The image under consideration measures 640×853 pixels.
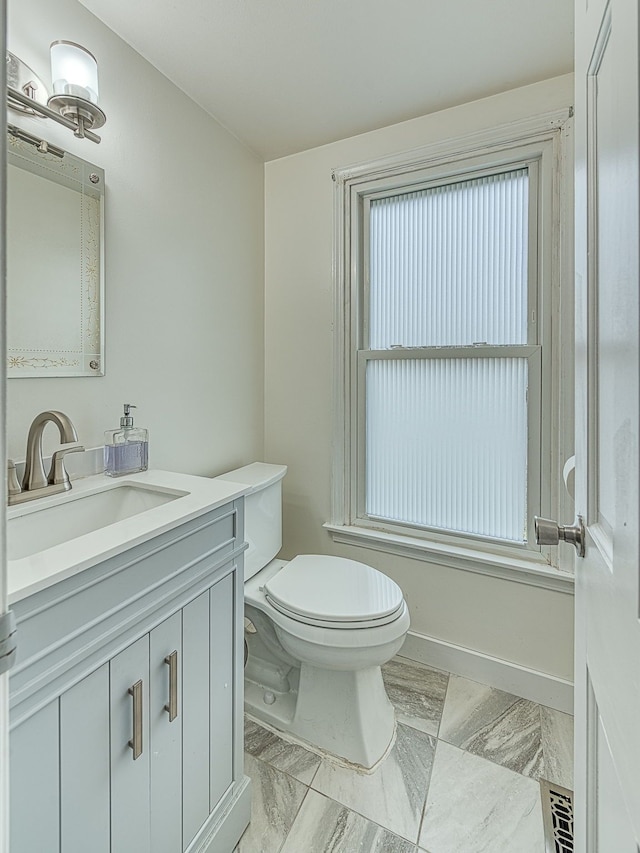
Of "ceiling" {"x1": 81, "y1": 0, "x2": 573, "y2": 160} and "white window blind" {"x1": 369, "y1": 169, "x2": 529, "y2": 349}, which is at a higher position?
"ceiling" {"x1": 81, "y1": 0, "x2": 573, "y2": 160}

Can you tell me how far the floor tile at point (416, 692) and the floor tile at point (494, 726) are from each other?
3cm

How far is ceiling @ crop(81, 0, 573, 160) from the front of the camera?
1275 mm

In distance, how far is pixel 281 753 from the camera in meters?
1.43

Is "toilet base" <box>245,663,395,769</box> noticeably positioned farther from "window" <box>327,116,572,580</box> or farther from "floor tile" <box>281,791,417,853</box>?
"window" <box>327,116,572,580</box>

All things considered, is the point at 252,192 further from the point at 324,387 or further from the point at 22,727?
the point at 22,727

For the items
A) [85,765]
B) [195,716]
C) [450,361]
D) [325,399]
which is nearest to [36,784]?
[85,765]

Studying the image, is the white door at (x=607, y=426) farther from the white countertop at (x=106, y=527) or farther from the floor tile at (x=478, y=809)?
the white countertop at (x=106, y=527)

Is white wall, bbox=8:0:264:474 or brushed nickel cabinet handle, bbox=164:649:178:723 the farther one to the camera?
white wall, bbox=8:0:264:474

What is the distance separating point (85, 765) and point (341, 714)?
36.7 inches

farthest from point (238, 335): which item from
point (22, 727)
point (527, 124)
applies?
point (22, 727)

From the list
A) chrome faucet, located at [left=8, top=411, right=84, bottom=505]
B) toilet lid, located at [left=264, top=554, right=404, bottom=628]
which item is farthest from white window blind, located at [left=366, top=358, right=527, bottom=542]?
chrome faucet, located at [left=8, top=411, right=84, bottom=505]

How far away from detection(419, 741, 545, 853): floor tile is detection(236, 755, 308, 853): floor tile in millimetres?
369

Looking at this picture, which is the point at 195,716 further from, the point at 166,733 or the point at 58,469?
Result: the point at 58,469

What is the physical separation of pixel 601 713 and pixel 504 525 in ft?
4.11
